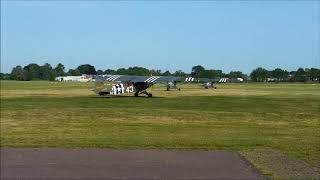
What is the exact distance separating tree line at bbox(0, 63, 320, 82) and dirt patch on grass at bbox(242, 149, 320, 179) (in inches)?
69.6

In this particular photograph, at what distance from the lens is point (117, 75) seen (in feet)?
178

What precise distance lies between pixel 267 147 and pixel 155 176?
4839 mm

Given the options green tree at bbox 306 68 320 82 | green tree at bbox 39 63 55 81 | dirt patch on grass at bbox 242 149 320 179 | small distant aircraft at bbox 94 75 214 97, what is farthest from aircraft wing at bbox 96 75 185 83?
green tree at bbox 39 63 55 81

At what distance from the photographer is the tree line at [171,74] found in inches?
484

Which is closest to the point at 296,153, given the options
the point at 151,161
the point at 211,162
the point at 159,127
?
the point at 211,162

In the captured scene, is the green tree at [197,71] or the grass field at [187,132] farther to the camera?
the green tree at [197,71]

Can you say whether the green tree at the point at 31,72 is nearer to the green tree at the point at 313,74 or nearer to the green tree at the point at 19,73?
the green tree at the point at 19,73

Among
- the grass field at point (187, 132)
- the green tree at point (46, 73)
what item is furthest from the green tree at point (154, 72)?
the green tree at point (46, 73)

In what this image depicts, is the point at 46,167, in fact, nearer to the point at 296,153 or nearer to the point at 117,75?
the point at 296,153

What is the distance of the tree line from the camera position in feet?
40.3

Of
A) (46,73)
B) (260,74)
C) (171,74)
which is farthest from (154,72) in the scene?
(46,73)

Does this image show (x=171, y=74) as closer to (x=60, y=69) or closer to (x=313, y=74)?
(x=313, y=74)

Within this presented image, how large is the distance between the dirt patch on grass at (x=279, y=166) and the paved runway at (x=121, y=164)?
0.81 ft

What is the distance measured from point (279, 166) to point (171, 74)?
156 ft
